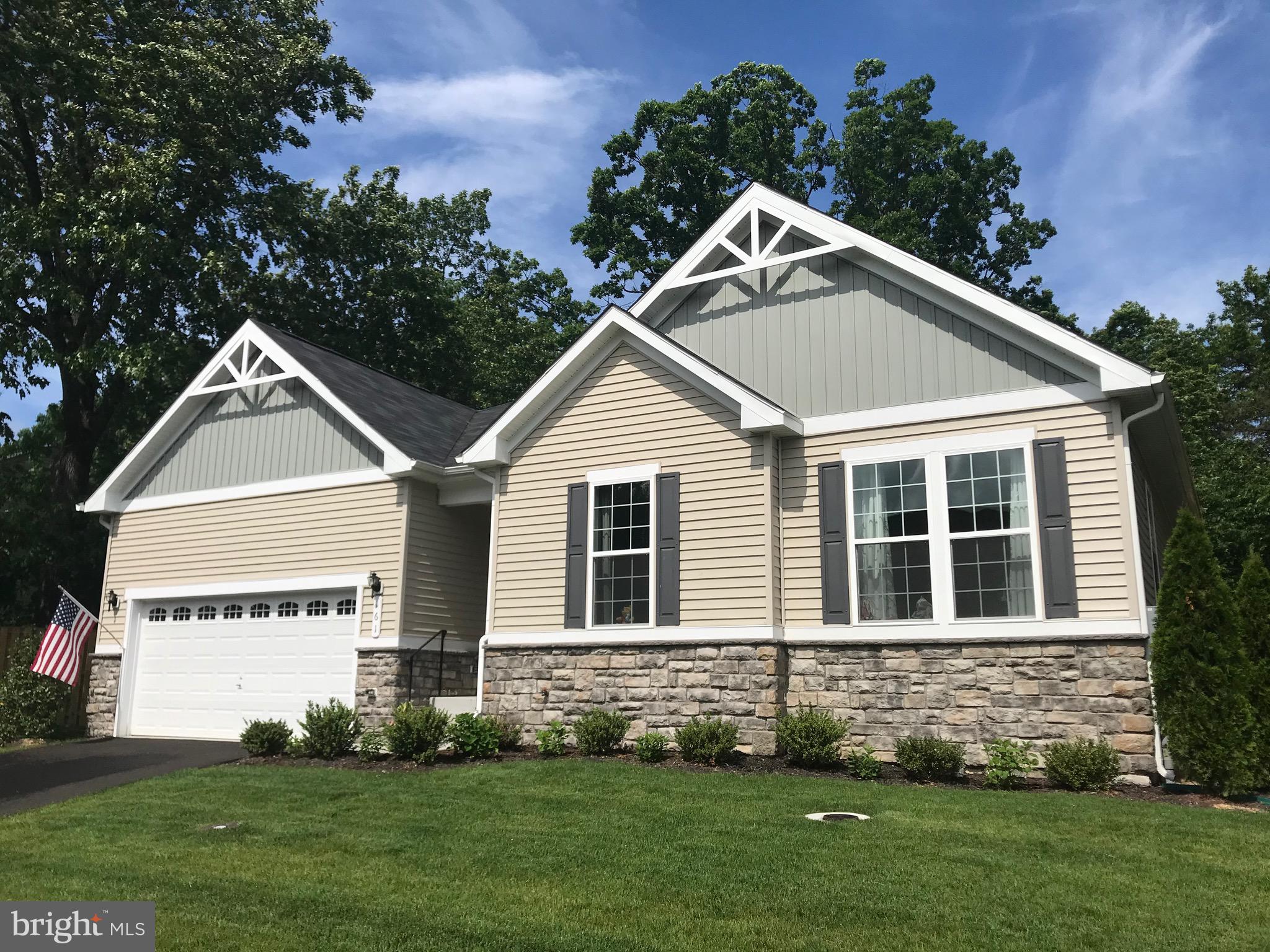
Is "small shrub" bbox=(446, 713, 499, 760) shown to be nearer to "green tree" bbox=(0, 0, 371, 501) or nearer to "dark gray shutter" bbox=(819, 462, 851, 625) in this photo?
"dark gray shutter" bbox=(819, 462, 851, 625)

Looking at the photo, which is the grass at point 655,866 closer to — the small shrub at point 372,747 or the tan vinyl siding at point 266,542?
the small shrub at point 372,747

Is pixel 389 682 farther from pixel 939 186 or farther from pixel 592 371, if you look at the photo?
pixel 939 186

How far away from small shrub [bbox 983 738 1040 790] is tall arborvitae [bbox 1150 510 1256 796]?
1291 millimetres

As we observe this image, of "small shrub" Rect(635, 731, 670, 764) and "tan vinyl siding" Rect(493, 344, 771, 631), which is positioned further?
"tan vinyl siding" Rect(493, 344, 771, 631)

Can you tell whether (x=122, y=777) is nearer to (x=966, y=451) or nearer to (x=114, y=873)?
(x=114, y=873)

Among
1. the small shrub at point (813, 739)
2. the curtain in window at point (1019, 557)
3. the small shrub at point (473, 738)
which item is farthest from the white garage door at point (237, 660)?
the curtain in window at point (1019, 557)

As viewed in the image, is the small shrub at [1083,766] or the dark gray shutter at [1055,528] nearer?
the small shrub at [1083,766]

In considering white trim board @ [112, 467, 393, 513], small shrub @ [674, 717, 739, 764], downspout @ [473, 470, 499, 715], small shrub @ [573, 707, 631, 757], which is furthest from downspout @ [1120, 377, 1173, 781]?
white trim board @ [112, 467, 393, 513]

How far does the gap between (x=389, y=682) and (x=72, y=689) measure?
280 inches

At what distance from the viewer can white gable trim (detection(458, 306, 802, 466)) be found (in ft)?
39.6

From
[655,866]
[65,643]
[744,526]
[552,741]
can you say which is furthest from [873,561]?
[65,643]

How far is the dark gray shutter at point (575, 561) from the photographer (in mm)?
12844

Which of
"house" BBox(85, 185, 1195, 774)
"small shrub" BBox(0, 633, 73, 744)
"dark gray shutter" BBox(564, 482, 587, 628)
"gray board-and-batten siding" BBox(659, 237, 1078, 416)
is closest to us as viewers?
"house" BBox(85, 185, 1195, 774)

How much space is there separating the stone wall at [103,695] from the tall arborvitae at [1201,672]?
15.8m
